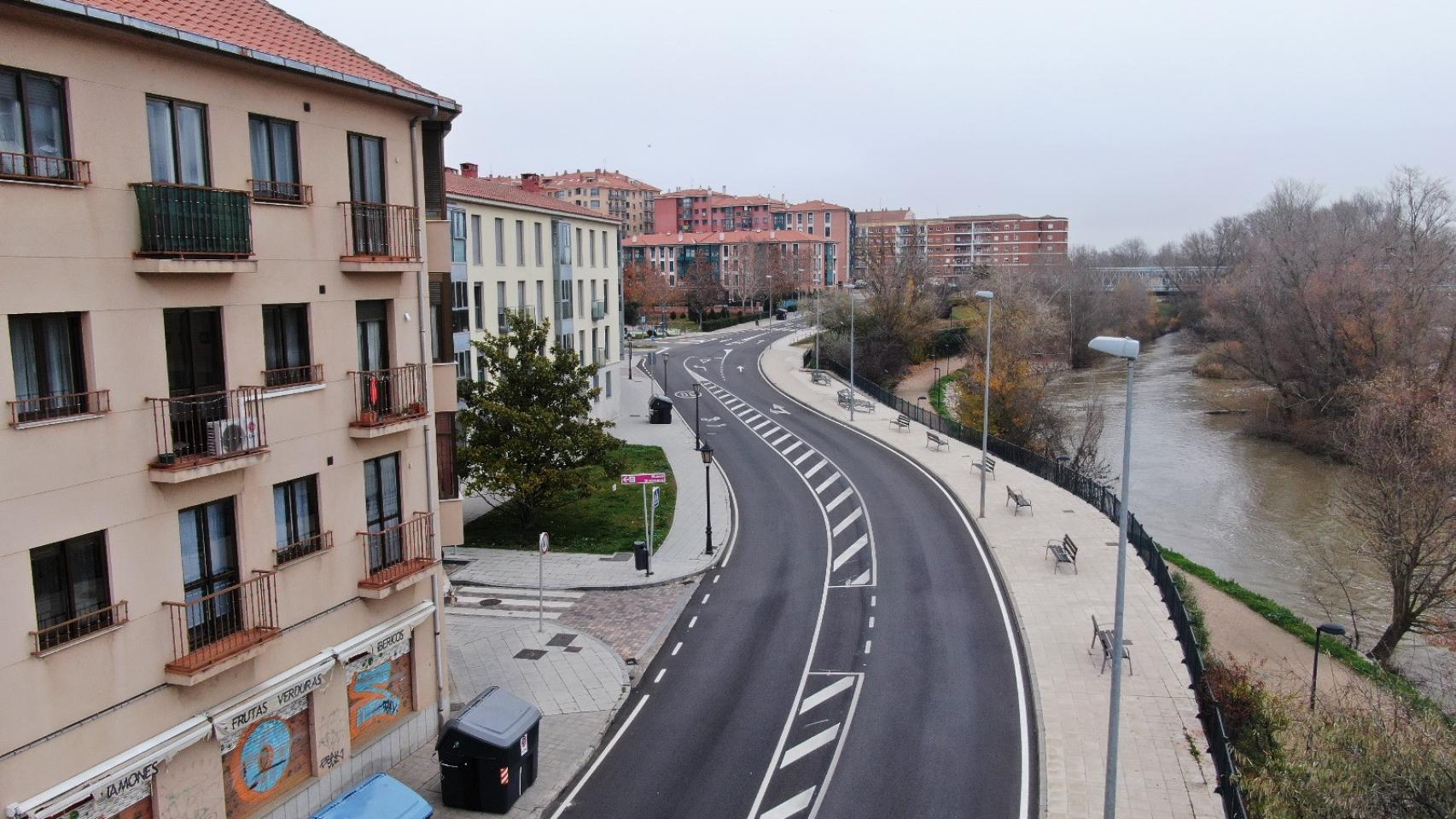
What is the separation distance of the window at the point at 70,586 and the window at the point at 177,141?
3.70 m

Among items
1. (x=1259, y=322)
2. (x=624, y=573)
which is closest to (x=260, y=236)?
(x=624, y=573)

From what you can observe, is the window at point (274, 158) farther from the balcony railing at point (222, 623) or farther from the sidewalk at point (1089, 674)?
the sidewalk at point (1089, 674)

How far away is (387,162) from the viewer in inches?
521

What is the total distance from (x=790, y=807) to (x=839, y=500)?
16.8 m

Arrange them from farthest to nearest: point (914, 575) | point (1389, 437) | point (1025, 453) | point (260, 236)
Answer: point (1025, 453) → point (1389, 437) → point (914, 575) → point (260, 236)

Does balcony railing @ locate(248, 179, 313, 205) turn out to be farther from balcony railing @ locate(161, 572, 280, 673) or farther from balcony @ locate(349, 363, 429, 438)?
balcony railing @ locate(161, 572, 280, 673)

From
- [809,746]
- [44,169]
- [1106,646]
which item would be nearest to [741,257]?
[1106,646]

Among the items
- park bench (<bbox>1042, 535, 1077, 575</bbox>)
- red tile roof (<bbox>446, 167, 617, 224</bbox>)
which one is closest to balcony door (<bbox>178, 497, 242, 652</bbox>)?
park bench (<bbox>1042, 535, 1077, 575</bbox>)

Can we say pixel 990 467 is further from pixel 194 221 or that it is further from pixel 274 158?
pixel 194 221

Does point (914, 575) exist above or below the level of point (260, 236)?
below

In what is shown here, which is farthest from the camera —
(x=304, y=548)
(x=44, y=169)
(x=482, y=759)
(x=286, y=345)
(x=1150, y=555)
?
(x=1150, y=555)

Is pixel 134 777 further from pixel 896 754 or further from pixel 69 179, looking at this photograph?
pixel 896 754

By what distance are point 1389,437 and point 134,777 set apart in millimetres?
27716

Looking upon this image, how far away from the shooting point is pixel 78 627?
30.2 feet
